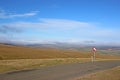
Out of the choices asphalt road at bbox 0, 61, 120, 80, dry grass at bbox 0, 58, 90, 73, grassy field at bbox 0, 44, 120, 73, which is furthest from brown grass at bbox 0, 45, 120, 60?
asphalt road at bbox 0, 61, 120, 80

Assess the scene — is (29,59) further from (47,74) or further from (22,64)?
(47,74)

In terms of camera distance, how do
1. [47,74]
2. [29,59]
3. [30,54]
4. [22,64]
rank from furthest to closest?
[30,54]
[29,59]
[22,64]
[47,74]

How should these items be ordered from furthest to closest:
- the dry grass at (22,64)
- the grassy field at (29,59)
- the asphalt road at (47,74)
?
1. the grassy field at (29,59)
2. the dry grass at (22,64)
3. the asphalt road at (47,74)

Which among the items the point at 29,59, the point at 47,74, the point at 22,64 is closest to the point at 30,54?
the point at 29,59

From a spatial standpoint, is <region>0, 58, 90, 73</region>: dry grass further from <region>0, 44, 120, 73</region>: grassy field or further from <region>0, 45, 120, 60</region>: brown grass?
<region>0, 45, 120, 60</region>: brown grass

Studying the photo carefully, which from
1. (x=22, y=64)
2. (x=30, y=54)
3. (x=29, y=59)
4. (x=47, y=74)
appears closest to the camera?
(x=47, y=74)

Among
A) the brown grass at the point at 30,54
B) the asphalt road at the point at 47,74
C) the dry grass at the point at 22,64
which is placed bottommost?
the asphalt road at the point at 47,74

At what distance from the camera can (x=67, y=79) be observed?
18.9 meters

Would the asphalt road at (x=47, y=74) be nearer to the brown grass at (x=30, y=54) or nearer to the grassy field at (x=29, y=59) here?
the grassy field at (x=29, y=59)

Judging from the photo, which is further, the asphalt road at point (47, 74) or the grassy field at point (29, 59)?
the grassy field at point (29, 59)

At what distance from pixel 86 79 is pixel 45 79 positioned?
301 centimetres

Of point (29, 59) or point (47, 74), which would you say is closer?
point (47, 74)

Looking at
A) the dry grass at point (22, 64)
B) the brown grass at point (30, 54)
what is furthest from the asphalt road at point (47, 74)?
the brown grass at point (30, 54)

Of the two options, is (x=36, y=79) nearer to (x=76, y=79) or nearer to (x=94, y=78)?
(x=76, y=79)
